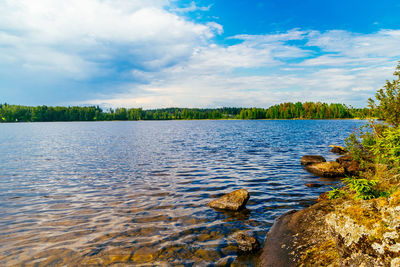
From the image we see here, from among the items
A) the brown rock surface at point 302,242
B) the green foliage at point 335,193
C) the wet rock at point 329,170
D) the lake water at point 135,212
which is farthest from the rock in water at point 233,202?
the wet rock at point 329,170

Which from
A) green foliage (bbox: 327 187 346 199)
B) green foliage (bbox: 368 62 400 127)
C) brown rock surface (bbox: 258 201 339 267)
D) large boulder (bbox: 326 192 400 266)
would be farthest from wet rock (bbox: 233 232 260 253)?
green foliage (bbox: 368 62 400 127)

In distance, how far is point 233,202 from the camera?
12.1m

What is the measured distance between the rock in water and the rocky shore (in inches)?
97.5

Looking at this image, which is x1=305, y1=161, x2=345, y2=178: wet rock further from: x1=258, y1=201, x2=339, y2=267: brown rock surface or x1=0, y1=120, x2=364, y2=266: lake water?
x1=258, y1=201, x2=339, y2=267: brown rock surface

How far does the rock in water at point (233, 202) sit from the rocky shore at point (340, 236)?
2.48 m

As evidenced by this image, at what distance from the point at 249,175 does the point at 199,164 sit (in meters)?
6.53

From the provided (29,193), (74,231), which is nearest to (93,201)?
(74,231)

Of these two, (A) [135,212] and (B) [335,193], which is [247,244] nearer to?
(B) [335,193]

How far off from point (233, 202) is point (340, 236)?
7277mm

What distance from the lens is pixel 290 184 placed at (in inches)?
666

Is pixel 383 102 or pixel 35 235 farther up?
pixel 383 102

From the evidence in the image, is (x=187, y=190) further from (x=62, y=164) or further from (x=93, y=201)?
(x=62, y=164)

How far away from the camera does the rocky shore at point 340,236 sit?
175 inches

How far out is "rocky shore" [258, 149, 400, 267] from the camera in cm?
445
